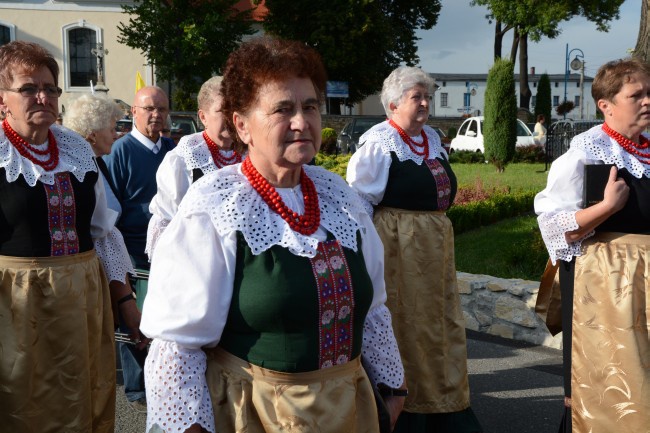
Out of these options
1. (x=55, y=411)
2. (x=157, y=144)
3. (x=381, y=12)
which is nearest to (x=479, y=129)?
(x=381, y=12)

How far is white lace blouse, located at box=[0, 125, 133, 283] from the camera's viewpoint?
139 inches

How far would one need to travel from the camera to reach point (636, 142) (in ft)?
12.2

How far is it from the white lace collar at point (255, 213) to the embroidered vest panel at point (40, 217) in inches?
54.3

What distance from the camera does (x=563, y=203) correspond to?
376 cm

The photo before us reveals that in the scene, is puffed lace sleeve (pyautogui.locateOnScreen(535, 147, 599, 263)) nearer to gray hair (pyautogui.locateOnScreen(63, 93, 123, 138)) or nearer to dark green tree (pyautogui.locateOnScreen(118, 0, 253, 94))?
gray hair (pyautogui.locateOnScreen(63, 93, 123, 138))

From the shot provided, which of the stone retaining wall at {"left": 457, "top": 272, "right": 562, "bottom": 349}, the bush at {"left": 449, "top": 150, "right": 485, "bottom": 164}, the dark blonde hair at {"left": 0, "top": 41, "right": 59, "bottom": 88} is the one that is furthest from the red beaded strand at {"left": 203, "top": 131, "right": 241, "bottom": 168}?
the bush at {"left": 449, "top": 150, "right": 485, "bottom": 164}

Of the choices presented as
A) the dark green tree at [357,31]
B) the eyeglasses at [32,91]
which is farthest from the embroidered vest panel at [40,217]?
the dark green tree at [357,31]

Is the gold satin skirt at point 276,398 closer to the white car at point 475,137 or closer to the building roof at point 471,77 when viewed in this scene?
the white car at point 475,137

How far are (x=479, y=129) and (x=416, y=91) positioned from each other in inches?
804

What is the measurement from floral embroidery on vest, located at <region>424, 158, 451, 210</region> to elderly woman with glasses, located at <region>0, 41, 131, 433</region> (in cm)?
195

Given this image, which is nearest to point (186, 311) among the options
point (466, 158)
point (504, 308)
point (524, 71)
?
point (504, 308)

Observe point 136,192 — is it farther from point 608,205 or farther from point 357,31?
point 357,31

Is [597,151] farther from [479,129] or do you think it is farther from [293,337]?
[479,129]

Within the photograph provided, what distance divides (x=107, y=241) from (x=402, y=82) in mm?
1952
